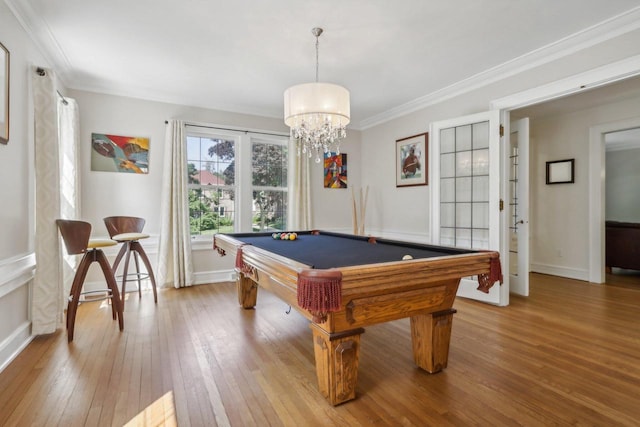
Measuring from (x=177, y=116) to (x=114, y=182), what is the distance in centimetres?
120

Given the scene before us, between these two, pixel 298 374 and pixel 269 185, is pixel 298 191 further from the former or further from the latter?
pixel 298 374

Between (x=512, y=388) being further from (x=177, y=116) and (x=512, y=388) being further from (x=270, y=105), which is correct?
(x=177, y=116)

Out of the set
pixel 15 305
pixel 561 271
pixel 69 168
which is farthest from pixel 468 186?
pixel 69 168

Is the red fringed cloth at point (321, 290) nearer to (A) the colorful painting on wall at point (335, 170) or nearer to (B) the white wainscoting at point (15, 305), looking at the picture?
(B) the white wainscoting at point (15, 305)

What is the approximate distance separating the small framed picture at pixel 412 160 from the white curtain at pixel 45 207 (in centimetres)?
419

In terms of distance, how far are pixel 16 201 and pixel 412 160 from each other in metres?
4.45

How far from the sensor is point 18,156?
2.49m

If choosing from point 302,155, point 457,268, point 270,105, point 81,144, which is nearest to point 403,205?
point 302,155

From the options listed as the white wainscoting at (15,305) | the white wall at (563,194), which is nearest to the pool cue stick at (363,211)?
the white wall at (563,194)

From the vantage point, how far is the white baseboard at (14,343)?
216 centimetres

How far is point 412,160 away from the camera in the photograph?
4797 mm

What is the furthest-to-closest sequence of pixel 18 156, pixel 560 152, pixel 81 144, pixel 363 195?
pixel 363 195
pixel 560 152
pixel 81 144
pixel 18 156

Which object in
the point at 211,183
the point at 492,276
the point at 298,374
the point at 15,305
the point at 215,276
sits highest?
the point at 211,183

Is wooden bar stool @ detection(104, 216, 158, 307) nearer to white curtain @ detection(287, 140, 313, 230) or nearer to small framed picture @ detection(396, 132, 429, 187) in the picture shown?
white curtain @ detection(287, 140, 313, 230)
